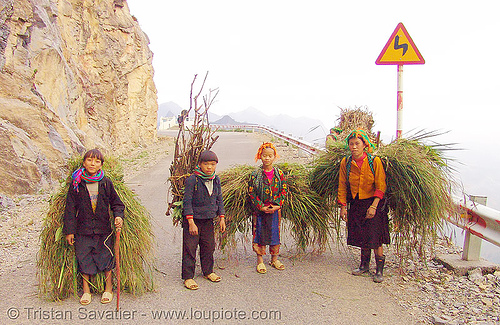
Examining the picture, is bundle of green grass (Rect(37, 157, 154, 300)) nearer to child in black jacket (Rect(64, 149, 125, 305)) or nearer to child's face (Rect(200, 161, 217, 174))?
child in black jacket (Rect(64, 149, 125, 305))

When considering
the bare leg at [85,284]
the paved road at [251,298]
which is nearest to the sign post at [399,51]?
the paved road at [251,298]

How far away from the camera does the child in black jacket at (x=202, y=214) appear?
4.23 meters

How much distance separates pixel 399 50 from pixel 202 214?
12.9 ft

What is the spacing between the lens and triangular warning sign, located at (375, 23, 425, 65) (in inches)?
230

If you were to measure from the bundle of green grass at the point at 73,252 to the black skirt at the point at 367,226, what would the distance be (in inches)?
93.3

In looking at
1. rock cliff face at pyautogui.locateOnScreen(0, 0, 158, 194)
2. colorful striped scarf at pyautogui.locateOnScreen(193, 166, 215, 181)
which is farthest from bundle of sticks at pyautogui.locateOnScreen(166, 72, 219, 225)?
rock cliff face at pyautogui.locateOnScreen(0, 0, 158, 194)

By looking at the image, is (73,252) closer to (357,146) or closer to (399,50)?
(357,146)

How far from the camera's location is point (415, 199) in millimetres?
4172

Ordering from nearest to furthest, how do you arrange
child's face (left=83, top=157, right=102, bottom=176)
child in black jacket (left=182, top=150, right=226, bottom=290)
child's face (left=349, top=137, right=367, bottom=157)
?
1. child's face (left=83, top=157, right=102, bottom=176)
2. child in black jacket (left=182, top=150, right=226, bottom=290)
3. child's face (left=349, top=137, right=367, bottom=157)

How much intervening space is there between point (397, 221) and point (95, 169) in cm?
337

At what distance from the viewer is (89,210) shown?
3.80 metres

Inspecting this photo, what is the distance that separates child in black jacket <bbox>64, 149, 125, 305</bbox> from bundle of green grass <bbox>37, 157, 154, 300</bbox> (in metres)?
0.10

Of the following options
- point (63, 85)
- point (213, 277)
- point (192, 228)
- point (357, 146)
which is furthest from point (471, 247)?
point (63, 85)

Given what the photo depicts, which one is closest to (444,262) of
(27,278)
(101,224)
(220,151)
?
(101,224)
